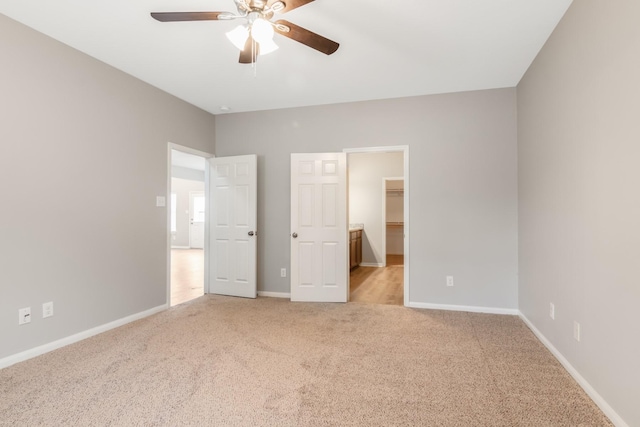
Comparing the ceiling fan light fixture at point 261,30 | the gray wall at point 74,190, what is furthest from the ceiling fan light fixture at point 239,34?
Answer: the gray wall at point 74,190

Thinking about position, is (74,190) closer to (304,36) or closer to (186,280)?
(304,36)

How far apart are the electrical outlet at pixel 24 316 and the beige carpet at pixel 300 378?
1.01 ft

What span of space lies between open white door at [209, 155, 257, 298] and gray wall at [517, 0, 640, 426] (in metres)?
3.27

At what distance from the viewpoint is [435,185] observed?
3.98 m

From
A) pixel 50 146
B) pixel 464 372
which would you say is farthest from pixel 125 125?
pixel 464 372

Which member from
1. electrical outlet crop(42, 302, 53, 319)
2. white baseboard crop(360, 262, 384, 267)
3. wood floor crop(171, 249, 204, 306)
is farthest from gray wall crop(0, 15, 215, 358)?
white baseboard crop(360, 262, 384, 267)

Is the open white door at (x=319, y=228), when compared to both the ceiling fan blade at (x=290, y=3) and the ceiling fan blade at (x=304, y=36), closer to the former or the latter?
the ceiling fan blade at (x=304, y=36)

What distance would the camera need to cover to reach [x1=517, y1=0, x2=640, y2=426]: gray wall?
166 centimetres

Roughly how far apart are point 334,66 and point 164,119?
212 centimetres

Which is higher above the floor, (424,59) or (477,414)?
(424,59)

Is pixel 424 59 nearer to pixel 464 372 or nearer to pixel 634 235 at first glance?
pixel 634 235

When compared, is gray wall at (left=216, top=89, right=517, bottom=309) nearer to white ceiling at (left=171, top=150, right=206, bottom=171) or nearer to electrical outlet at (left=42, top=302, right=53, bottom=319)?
electrical outlet at (left=42, top=302, right=53, bottom=319)

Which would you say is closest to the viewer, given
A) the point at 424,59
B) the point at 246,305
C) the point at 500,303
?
the point at 424,59

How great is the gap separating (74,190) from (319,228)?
8.58ft
